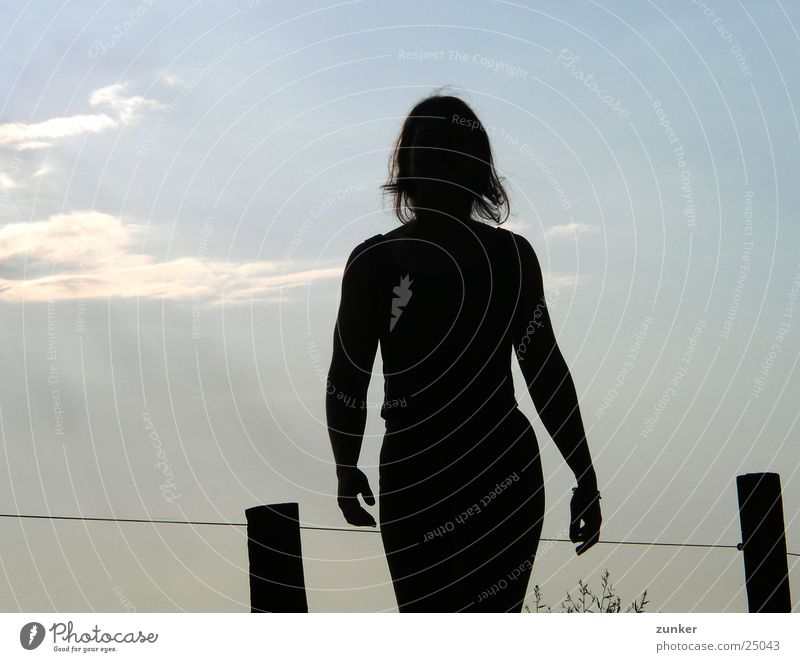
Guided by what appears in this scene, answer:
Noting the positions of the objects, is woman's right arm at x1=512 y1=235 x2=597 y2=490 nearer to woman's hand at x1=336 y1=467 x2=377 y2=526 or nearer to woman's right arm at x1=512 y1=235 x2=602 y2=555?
woman's right arm at x1=512 y1=235 x2=602 y2=555

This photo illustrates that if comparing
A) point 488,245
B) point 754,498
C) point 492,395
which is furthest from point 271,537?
point 754,498

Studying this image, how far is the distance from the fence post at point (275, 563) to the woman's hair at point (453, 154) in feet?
5.64

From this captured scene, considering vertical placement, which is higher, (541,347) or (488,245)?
(488,245)

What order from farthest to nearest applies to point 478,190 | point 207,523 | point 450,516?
point 207,523
point 478,190
point 450,516

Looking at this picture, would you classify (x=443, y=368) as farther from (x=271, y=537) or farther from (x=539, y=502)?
(x=271, y=537)

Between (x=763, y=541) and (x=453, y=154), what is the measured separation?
10.2 feet

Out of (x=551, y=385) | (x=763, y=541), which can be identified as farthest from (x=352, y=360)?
(x=763, y=541)

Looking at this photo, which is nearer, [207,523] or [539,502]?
[539,502]

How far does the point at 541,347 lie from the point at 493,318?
0.30 meters

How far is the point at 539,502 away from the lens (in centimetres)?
489

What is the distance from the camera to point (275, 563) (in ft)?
17.2

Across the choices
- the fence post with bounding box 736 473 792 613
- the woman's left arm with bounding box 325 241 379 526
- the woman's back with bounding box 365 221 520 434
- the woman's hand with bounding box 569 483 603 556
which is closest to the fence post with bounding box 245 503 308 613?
the woman's left arm with bounding box 325 241 379 526

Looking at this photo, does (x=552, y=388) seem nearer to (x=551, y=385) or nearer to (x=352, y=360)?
(x=551, y=385)

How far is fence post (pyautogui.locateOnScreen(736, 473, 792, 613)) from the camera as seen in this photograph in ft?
19.8
